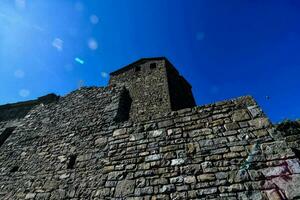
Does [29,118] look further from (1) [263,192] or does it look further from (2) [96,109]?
(1) [263,192]

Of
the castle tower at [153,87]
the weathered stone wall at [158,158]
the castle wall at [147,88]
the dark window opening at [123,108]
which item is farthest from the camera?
the castle tower at [153,87]

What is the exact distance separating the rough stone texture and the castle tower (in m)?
6.42

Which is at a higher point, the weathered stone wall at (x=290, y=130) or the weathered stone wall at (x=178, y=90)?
the weathered stone wall at (x=178, y=90)

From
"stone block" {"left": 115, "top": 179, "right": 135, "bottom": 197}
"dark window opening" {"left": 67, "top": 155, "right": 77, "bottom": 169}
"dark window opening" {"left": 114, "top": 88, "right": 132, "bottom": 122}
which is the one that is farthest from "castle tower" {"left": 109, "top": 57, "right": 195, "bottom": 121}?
"stone block" {"left": 115, "top": 179, "right": 135, "bottom": 197}

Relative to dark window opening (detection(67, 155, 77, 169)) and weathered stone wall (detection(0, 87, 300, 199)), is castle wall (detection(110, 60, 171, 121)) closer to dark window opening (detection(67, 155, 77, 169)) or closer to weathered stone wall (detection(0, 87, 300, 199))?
weathered stone wall (detection(0, 87, 300, 199))

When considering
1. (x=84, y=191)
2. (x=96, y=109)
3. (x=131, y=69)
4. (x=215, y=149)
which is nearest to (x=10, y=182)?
(x=84, y=191)

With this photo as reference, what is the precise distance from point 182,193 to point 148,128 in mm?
1672

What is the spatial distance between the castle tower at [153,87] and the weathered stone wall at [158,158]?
21.3 feet

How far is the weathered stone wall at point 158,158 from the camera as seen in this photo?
3.15 m

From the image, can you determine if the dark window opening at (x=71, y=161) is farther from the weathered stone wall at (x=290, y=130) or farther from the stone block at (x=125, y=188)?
the weathered stone wall at (x=290, y=130)

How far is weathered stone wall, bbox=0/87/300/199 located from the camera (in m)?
3.15

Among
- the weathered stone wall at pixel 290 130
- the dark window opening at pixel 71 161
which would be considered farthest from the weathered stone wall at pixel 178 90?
the dark window opening at pixel 71 161

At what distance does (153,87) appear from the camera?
44.7 ft

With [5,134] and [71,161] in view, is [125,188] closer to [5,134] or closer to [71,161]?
[71,161]
